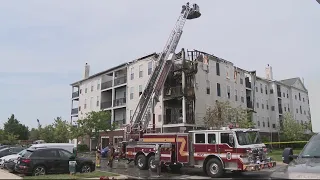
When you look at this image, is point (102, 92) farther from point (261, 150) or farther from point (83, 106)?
point (261, 150)

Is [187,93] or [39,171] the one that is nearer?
[39,171]

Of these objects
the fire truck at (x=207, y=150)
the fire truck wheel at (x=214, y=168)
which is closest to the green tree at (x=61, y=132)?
the fire truck at (x=207, y=150)

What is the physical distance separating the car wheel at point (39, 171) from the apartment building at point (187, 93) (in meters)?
21.7

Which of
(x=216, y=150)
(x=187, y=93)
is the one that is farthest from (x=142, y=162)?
(x=187, y=93)

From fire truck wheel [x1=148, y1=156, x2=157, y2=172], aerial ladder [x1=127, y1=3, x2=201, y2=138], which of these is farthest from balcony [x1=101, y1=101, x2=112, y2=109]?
fire truck wheel [x1=148, y1=156, x2=157, y2=172]

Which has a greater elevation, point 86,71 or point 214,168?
point 86,71

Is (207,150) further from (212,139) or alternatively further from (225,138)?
(225,138)

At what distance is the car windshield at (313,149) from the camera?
7.81 meters

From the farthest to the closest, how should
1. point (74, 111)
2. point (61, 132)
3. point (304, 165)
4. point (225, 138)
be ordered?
1. point (74, 111)
2. point (61, 132)
3. point (225, 138)
4. point (304, 165)

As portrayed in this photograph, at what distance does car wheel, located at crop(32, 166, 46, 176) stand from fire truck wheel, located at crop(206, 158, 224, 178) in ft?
28.6

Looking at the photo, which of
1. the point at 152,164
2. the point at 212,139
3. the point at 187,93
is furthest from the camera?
the point at 187,93

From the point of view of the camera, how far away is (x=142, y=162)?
22.2m

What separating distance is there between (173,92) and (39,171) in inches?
943

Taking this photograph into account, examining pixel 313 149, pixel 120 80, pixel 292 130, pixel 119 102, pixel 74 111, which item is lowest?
pixel 313 149
